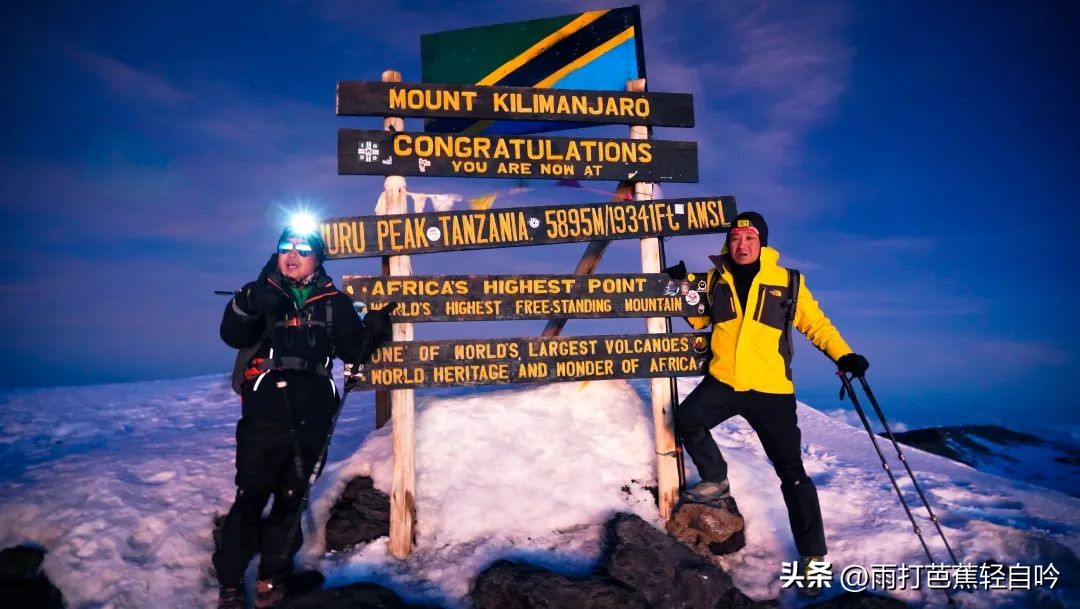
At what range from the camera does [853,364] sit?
18.6 ft

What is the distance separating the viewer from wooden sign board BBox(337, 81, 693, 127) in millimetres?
6527

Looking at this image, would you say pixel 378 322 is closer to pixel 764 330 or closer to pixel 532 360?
pixel 532 360

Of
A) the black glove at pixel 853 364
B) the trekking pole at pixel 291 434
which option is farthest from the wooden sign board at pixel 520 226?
the black glove at pixel 853 364

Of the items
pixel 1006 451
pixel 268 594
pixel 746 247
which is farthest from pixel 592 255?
pixel 1006 451

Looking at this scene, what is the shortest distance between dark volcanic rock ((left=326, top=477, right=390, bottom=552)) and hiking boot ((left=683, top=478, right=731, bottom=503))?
3.47 meters

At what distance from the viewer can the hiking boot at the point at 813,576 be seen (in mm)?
5312

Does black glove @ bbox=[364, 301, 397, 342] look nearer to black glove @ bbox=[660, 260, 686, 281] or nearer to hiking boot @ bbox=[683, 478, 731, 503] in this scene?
black glove @ bbox=[660, 260, 686, 281]

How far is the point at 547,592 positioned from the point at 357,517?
256 cm

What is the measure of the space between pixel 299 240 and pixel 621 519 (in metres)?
4.33

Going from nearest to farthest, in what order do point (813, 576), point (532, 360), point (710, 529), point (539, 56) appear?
point (813, 576) < point (710, 529) < point (532, 360) < point (539, 56)

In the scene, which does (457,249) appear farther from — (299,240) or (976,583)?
(976,583)

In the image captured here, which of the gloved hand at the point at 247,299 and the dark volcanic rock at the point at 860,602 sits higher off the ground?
the gloved hand at the point at 247,299

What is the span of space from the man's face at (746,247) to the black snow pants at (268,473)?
4.42 metres

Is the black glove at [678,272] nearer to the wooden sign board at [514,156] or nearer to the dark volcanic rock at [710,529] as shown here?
the wooden sign board at [514,156]
